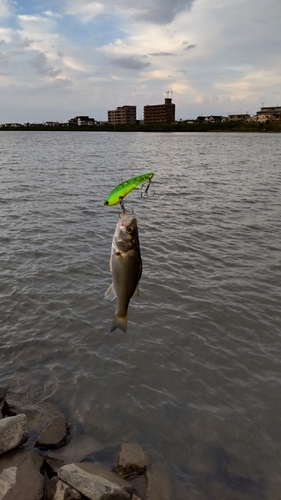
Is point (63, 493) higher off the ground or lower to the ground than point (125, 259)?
A: lower

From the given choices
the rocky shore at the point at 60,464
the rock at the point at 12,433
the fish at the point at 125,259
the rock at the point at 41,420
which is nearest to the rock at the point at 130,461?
the rocky shore at the point at 60,464

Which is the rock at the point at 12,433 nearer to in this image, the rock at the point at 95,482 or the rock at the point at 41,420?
the rock at the point at 41,420

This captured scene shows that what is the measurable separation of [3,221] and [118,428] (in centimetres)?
1764

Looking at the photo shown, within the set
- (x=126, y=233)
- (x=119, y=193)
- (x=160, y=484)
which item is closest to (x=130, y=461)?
(x=160, y=484)

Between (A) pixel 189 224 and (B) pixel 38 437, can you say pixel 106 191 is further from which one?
(B) pixel 38 437

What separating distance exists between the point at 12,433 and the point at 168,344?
16.0 ft

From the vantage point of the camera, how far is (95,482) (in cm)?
598

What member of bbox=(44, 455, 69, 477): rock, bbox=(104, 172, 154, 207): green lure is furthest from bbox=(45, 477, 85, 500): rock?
bbox=(104, 172, 154, 207): green lure

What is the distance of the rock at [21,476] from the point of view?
239 inches

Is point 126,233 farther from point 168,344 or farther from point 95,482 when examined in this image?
point 168,344

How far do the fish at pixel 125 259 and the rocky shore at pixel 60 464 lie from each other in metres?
2.80

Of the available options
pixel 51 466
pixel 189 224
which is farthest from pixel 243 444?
pixel 189 224

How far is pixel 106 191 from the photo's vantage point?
33.5 meters

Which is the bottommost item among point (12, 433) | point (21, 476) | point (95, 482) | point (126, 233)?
point (21, 476)
